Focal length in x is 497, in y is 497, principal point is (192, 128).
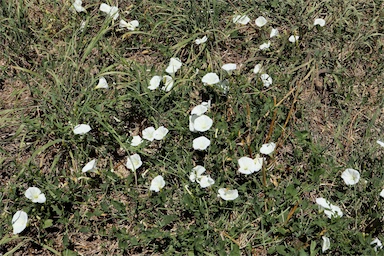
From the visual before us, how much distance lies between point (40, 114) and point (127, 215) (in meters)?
0.73

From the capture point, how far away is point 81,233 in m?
2.20

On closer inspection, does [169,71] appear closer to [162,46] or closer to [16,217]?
Answer: [162,46]

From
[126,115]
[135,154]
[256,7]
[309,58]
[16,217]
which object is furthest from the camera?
[256,7]

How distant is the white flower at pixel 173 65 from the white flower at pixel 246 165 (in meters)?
0.63

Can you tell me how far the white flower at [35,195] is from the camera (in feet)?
7.02

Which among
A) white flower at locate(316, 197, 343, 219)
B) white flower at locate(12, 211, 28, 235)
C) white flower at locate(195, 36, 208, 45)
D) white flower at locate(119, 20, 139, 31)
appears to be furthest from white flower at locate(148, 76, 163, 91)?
white flower at locate(316, 197, 343, 219)

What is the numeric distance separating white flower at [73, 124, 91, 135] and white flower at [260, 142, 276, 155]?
82 cm

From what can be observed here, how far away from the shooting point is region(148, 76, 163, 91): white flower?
2518mm

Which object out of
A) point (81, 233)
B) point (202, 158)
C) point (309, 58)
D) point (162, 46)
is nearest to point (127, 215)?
point (81, 233)

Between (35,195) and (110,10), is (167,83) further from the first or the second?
(35,195)

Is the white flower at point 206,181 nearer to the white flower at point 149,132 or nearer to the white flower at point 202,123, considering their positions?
the white flower at point 202,123

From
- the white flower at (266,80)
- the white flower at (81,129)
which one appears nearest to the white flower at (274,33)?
the white flower at (266,80)

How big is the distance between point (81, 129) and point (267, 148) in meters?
0.88

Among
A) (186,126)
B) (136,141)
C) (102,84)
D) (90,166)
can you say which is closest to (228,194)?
(186,126)
